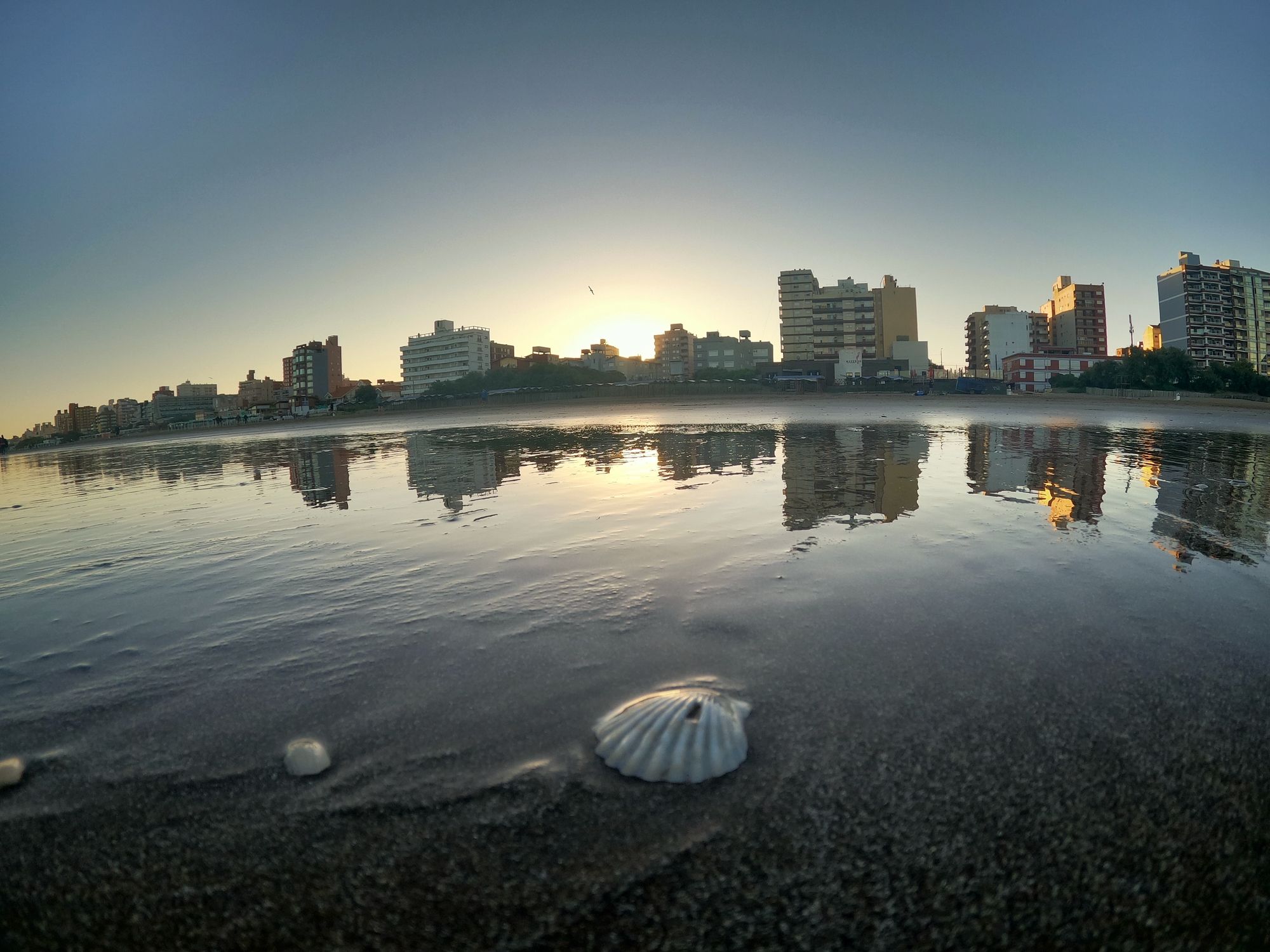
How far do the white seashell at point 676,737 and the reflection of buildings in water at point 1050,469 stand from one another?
5.36 metres

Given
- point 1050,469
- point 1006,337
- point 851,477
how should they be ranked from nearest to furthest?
point 851,477
point 1050,469
point 1006,337

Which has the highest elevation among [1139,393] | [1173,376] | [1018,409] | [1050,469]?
[1173,376]

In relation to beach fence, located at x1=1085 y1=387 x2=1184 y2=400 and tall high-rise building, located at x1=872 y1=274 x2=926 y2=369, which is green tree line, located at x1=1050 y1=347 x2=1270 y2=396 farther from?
tall high-rise building, located at x1=872 y1=274 x2=926 y2=369

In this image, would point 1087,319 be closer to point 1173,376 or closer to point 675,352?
point 1173,376

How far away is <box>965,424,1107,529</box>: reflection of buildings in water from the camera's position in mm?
7195

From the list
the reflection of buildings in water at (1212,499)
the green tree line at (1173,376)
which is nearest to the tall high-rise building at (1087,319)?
the green tree line at (1173,376)

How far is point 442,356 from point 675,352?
61.7 metres

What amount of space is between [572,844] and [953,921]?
103 cm

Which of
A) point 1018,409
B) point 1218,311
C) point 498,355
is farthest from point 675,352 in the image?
point 1018,409

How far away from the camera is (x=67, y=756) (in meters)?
2.52

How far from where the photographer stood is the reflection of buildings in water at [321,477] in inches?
385

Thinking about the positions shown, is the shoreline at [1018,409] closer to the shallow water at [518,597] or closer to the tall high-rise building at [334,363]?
the shallow water at [518,597]

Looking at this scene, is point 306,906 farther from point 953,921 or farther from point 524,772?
point 953,921

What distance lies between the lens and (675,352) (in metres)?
166
